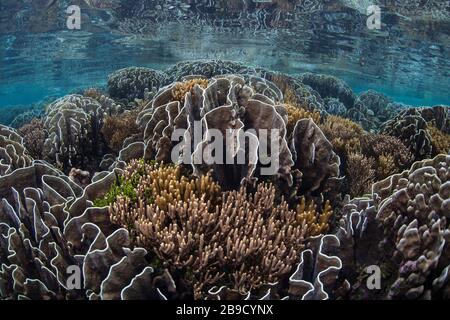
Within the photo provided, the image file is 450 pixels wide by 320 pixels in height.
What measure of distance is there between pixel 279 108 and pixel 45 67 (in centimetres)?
3715

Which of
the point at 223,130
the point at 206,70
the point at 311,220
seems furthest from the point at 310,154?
the point at 206,70

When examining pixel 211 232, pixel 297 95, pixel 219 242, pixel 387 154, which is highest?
pixel 297 95

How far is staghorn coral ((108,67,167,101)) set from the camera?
13.1m

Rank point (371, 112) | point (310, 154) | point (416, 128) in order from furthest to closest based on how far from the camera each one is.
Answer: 1. point (371, 112)
2. point (416, 128)
3. point (310, 154)

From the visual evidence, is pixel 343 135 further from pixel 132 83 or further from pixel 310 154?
pixel 132 83

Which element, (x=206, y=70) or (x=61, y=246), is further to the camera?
(x=206, y=70)

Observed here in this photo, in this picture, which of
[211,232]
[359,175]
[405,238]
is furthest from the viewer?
[359,175]

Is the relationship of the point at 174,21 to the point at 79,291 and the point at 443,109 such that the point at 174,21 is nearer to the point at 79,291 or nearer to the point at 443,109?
the point at 443,109

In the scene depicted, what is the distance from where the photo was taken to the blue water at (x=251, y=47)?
23.2 metres

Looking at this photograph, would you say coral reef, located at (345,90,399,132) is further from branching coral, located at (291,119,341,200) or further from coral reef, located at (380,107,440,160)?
branching coral, located at (291,119,341,200)

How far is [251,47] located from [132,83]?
19.2m

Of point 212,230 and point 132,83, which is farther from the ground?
point 132,83

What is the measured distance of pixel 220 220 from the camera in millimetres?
4027

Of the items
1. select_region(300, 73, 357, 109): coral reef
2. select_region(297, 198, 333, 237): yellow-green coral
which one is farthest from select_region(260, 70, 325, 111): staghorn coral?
select_region(297, 198, 333, 237): yellow-green coral
